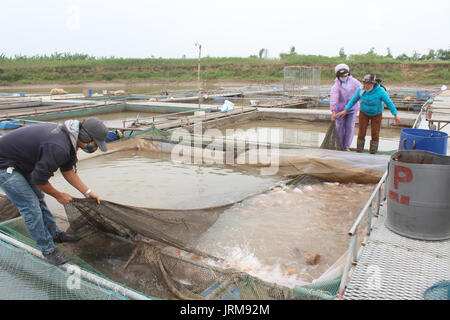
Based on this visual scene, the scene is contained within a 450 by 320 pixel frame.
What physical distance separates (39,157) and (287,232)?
2578 millimetres

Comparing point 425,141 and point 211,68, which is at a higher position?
point 211,68

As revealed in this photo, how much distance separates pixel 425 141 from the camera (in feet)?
11.7

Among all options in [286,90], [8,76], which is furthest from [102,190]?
[8,76]

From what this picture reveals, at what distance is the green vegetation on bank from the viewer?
3166 cm

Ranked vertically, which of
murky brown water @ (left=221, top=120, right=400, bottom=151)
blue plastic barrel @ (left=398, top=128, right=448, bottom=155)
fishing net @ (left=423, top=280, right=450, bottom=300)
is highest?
blue plastic barrel @ (left=398, top=128, right=448, bottom=155)

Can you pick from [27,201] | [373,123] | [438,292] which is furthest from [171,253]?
[373,123]

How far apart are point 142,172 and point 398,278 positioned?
5020 millimetres

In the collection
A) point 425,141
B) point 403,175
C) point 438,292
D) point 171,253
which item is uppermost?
point 425,141

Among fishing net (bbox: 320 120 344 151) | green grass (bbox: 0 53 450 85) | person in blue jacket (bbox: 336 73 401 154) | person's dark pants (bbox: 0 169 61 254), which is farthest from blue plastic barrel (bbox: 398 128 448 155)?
green grass (bbox: 0 53 450 85)

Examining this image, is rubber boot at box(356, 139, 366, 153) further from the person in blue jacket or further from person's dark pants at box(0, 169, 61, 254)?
person's dark pants at box(0, 169, 61, 254)

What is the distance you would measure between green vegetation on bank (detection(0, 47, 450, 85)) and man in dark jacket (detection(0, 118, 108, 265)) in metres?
31.5

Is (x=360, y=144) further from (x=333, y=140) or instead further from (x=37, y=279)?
(x=37, y=279)
